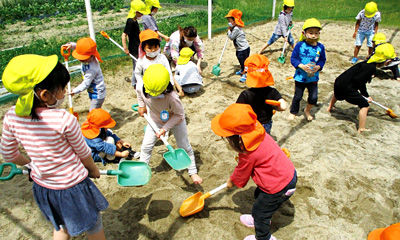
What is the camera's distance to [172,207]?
9.71 feet

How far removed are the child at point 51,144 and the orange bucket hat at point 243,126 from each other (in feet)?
3.13

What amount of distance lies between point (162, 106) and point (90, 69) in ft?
4.82

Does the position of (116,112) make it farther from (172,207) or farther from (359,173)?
(359,173)

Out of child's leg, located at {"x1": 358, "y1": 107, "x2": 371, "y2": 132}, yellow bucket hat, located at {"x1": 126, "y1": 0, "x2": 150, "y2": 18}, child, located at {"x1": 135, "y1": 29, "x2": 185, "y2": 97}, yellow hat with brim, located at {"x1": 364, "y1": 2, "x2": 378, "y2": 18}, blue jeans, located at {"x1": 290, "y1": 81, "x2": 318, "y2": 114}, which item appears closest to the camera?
child, located at {"x1": 135, "y1": 29, "x2": 185, "y2": 97}

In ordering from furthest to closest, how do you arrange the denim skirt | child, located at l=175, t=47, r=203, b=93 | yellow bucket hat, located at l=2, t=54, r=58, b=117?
child, located at l=175, t=47, r=203, b=93 < the denim skirt < yellow bucket hat, located at l=2, t=54, r=58, b=117

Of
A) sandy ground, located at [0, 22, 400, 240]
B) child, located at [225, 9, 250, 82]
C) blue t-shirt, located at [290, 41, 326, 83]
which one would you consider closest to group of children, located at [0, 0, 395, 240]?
blue t-shirt, located at [290, 41, 326, 83]

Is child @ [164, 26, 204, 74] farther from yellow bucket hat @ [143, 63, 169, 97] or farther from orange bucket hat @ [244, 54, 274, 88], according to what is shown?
yellow bucket hat @ [143, 63, 169, 97]

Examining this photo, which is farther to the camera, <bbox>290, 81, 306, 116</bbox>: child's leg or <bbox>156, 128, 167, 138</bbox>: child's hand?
<bbox>290, 81, 306, 116</bbox>: child's leg

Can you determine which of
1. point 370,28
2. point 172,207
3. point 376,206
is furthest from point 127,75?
point 370,28

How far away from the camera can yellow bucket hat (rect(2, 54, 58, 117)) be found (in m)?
1.44

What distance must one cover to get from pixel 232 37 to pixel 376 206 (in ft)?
14.0

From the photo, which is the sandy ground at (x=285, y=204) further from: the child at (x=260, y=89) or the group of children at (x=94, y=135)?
the child at (x=260, y=89)

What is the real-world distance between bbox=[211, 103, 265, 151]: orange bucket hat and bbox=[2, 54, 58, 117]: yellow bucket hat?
1.14 m

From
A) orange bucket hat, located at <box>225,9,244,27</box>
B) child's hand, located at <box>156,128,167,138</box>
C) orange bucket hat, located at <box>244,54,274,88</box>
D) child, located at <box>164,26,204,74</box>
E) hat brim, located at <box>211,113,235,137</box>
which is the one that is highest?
orange bucket hat, located at <box>225,9,244,27</box>
